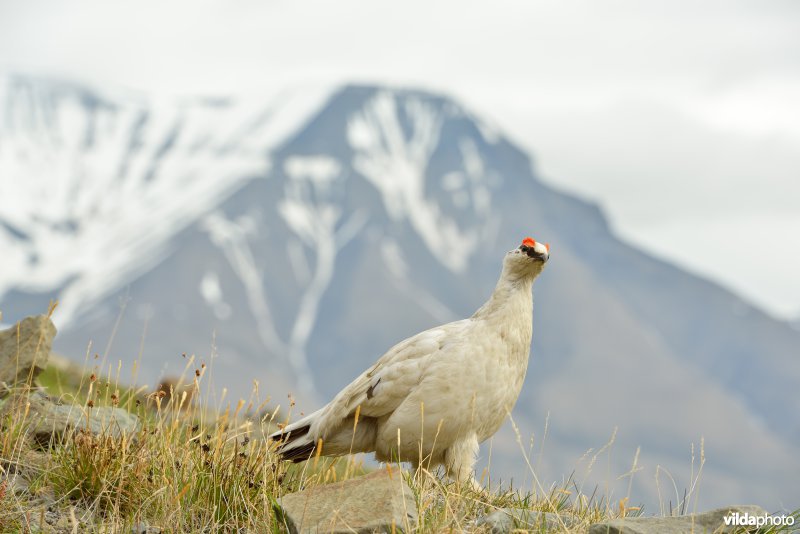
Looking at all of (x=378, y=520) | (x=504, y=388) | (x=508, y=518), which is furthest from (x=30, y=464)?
(x=504, y=388)

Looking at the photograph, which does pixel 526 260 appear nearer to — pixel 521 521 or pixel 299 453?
pixel 299 453

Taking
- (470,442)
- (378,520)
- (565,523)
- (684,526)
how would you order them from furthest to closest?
(470,442) < (565,523) < (684,526) < (378,520)

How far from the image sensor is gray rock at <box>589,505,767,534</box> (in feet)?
20.5

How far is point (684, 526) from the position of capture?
21.4 ft

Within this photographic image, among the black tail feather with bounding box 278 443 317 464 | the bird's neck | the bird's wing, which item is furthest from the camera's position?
the bird's neck

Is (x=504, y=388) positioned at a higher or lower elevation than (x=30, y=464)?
higher

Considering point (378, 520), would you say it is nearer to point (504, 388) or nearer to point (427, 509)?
point (427, 509)

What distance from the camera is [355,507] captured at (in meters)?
6.37

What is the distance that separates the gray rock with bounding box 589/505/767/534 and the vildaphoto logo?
2 centimetres

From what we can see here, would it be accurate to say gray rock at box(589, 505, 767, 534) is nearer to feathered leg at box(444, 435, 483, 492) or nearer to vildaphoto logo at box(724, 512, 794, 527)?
vildaphoto logo at box(724, 512, 794, 527)

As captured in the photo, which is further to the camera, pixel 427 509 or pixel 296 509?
pixel 427 509

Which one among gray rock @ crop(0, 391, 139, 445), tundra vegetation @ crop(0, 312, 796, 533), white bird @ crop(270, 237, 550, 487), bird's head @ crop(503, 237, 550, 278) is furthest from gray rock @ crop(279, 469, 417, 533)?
bird's head @ crop(503, 237, 550, 278)

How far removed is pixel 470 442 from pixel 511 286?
1442 mm

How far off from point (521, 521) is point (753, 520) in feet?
4.60
